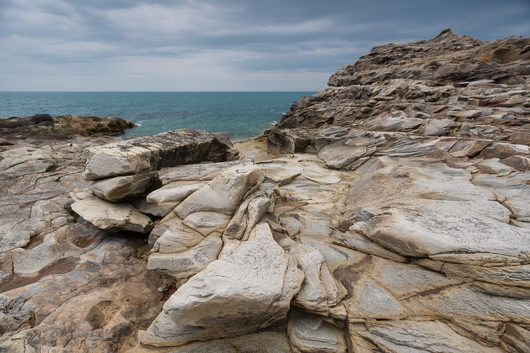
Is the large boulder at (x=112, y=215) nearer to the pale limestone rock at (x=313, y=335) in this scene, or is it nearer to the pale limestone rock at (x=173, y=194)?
the pale limestone rock at (x=173, y=194)

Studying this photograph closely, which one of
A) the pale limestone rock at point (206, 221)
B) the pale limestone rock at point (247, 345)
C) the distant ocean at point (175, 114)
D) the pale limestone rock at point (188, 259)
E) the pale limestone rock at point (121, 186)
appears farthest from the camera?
the distant ocean at point (175, 114)

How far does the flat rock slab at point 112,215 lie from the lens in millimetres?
8781

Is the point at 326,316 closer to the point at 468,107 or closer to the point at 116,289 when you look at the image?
the point at 116,289

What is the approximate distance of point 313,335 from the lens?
5.16 meters

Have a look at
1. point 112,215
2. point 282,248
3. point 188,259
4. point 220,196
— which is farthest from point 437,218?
point 112,215

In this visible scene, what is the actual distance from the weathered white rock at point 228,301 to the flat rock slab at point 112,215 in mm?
4587

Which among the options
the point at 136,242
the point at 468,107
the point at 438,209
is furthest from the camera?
the point at 468,107

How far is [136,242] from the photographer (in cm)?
938

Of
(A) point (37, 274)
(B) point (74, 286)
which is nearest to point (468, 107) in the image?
(B) point (74, 286)

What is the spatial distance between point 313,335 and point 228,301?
203 cm

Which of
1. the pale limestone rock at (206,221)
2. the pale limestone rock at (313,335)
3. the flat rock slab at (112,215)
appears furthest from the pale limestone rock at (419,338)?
the flat rock slab at (112,215)

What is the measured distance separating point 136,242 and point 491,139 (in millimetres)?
16505

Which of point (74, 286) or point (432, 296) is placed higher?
point (432, 296)

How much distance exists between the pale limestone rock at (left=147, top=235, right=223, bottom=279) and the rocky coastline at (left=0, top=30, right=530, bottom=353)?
0.04m
